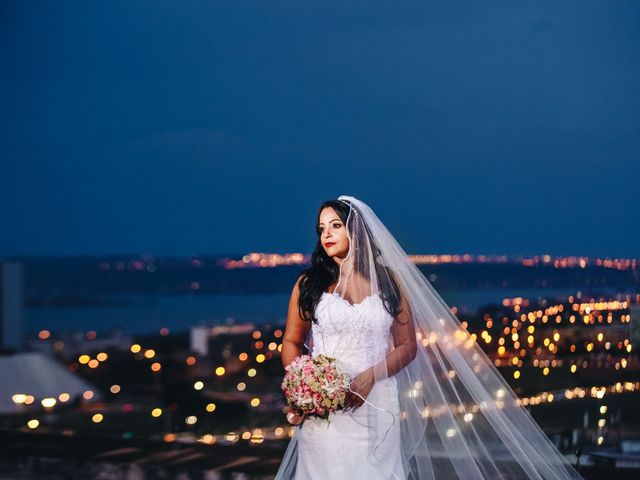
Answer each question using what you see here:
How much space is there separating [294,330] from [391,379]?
0.36 m

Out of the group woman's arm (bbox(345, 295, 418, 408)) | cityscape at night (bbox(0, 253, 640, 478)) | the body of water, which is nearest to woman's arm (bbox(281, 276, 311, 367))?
woman's arm (bbox(345, 295, 418, 408))

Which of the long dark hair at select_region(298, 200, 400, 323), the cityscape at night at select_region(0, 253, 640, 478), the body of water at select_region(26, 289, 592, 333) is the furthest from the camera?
the body of water at select_region(26, 289, 592, 333)

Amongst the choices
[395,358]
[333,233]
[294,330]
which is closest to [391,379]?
[395,358]

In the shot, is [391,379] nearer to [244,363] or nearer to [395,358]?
[395,358]

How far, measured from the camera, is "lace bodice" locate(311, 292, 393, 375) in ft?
10.5

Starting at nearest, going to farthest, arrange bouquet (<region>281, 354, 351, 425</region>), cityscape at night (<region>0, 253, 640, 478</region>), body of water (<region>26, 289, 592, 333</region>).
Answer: bouquet (<region>281, 354, 351, 425</region>) → cityscape at night (<region>0, 253, 640, 478</region>) → body of water (<region>26, 289, 592, 333</region>)

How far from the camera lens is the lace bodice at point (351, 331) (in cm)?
321

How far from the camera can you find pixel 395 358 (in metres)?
3.25

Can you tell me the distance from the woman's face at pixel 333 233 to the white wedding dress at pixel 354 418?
0.49ft

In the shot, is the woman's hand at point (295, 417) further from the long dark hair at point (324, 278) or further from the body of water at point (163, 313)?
the body of water at point (163, 313)

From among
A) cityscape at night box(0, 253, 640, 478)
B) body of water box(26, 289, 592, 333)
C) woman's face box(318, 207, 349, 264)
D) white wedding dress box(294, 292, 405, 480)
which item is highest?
body of water box(26, 289, 592, 333)

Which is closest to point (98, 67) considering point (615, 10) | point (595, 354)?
point (615, 10)

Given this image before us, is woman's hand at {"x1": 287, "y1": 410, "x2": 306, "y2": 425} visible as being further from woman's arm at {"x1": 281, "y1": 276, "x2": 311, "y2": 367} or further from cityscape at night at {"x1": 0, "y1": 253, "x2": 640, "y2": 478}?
cityscape at night at {"x1": 0, "y1": 253, "x2": 640, "y2": 478}

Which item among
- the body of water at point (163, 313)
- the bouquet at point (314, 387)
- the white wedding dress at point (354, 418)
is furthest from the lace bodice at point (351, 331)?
the body of water at point (163, 313)
